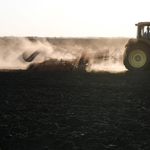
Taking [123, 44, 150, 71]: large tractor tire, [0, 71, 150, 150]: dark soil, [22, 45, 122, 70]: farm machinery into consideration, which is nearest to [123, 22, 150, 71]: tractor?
[123, 44, 150, 71]: large tractor tire

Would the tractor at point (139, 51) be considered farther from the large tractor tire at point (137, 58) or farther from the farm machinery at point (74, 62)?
the farm machinery at point (74, 62)

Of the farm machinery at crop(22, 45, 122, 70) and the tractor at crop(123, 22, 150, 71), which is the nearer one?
the tractor at crop(123, 22, 150, 71)

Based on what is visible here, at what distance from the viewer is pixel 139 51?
392 inches

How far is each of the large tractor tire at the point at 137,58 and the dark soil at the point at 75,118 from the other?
10.7 ft

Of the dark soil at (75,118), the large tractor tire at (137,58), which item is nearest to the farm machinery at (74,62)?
the large tractor tire at (137,58)

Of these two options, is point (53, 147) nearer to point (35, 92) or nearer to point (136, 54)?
point (35, 92)

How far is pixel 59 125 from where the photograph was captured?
381cm

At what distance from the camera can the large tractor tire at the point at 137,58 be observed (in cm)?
987

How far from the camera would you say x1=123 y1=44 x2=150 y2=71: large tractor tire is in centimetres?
987

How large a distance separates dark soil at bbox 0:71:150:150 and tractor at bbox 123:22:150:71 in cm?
328
